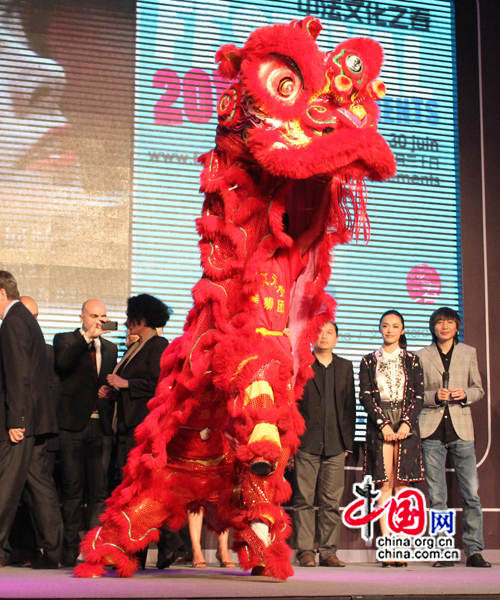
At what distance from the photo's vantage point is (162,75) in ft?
16.7

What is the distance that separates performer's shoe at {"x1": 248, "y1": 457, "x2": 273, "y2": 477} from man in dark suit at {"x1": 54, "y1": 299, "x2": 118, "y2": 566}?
2.20 m

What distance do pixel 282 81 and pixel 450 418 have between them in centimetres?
296

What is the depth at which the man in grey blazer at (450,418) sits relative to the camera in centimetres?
460

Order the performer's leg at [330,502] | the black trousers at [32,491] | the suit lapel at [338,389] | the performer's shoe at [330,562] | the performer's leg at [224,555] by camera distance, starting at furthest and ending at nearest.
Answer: the suit lapel at [338,389] → the performer's leg at [330,502] → the performer's shoe at [330,562] → the performer's leg at [224,555] → the black trousers at [32,491]

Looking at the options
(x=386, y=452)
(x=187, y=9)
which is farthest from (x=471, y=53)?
(x=386, y=452)

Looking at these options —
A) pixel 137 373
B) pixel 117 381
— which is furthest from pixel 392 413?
pixel 117 381

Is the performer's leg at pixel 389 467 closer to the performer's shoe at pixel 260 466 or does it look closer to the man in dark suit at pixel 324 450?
the man in dark suit at pixel 324 450

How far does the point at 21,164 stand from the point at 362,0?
2703 millimetres

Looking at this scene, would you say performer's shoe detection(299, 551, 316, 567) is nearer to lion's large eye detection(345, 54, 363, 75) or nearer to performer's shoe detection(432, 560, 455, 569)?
performer's shoe detection(432, 560, 455, 569)

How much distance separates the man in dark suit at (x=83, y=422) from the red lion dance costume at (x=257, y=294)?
5.51ft

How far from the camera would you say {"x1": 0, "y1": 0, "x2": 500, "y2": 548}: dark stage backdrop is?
4.84 meters

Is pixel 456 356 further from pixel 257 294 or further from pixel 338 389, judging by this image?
pixel 257 294

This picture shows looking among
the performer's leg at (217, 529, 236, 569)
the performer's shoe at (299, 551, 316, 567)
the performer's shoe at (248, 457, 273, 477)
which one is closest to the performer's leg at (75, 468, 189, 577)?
the performer's shoe at (248, 457, 273, 477)

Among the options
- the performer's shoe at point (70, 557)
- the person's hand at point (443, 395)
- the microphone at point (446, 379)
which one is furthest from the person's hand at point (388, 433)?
the performer's shoe at point (70, 557)
